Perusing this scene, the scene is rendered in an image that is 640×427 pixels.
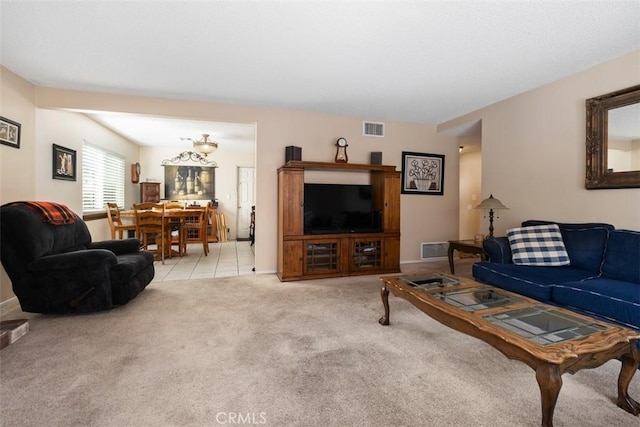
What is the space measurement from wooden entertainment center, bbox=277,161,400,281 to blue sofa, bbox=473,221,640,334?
145 cm

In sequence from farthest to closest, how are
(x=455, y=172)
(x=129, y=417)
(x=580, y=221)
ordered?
(x=455, y=172) → (x=580, y=221) → (x=129, y=417)

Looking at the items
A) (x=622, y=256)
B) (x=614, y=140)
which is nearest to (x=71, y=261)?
(x=622, y=256)

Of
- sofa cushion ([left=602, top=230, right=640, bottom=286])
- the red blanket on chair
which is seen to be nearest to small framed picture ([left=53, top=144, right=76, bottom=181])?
the red blanket on chair

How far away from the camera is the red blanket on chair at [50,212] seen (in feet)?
8.66

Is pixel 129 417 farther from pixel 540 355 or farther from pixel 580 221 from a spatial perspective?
pixel 580 221

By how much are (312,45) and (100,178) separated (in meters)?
4.80

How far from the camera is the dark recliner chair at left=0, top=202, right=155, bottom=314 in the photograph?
8.03ft

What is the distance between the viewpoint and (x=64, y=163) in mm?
3768

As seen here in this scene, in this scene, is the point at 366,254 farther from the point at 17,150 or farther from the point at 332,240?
the point at 17,150

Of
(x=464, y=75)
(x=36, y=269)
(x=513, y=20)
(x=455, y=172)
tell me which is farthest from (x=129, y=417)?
(x=455, y=172)

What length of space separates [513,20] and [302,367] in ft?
9.55

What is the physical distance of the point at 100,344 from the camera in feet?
6.93

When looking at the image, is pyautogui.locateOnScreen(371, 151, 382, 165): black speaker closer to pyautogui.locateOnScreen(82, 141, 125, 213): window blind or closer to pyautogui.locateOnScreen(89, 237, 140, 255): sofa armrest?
pyautogui.locateOnScreen(89, 237, 140, 255): sofa armrest

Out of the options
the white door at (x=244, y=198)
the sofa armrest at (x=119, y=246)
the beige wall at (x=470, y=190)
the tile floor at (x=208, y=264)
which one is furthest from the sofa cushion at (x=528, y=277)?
the white door at (x=244, y=198)
